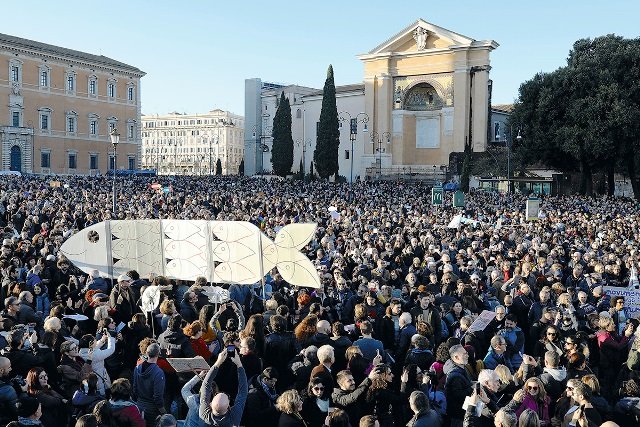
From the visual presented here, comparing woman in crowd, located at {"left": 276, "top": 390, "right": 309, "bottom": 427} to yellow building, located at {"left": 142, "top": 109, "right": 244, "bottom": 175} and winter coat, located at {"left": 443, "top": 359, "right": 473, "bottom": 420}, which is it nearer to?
winter coat, located at {"left": 443, "top": 359, "right": 473, "bottom": 420}

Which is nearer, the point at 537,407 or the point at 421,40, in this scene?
the point at 537,407

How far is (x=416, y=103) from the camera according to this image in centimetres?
6022

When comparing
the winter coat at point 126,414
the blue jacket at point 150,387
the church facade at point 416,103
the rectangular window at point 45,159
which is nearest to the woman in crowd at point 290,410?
the winter coat at point 126,414

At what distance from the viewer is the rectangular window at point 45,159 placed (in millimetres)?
60594

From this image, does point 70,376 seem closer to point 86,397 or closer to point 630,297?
point 86,397

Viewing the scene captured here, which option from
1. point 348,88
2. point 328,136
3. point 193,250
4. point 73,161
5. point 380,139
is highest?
point 348,88

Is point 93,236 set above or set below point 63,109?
below

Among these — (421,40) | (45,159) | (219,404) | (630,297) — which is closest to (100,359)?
(219,404)

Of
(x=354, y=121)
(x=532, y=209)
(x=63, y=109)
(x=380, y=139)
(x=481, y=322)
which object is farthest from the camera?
(x=354, y=121)

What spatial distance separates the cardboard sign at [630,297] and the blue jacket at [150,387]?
6578mm

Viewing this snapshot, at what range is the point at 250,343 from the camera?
5.86 metres

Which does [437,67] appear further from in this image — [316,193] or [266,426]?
[266,426]

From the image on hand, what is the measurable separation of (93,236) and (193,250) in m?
1.82

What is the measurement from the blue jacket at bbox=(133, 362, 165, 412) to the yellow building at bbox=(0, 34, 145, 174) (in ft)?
187
